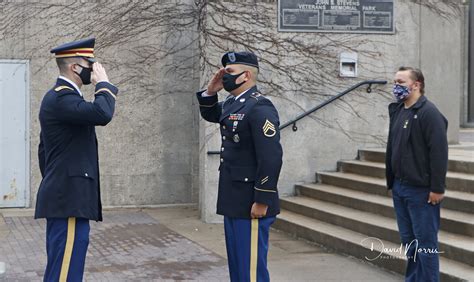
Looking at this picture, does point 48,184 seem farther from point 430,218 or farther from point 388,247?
point 388,247

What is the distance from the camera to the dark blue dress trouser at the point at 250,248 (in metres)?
4.80

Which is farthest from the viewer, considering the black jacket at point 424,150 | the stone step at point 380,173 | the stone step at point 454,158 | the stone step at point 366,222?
the stone step at point 454,158

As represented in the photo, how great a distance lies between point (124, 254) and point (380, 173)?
138 inches

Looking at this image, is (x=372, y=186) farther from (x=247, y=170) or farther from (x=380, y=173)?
(x=247, y=170)

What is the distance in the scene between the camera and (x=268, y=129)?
4758 mm

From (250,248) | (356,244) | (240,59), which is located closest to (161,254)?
(356,244)

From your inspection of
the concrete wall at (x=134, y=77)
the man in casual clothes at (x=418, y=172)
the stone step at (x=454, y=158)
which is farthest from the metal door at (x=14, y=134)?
the man in casual clothes at (x=418, y=172)

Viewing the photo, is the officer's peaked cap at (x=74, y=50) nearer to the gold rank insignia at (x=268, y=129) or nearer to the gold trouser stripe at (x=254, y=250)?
the gold rank insignia at (x=268, y=129)

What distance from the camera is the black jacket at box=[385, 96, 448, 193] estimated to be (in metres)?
5.62

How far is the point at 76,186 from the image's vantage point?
15.1 ft

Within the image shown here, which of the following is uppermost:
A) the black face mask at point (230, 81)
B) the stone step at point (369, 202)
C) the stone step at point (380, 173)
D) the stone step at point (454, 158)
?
the black face mask at point (230, 81)

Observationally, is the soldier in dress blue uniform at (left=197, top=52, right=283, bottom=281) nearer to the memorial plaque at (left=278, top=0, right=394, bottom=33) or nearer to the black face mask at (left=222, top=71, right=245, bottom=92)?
the black face mask at (left=222, top=71, right=245, bottom=92)

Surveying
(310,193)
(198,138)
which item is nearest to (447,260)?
(310,193)
